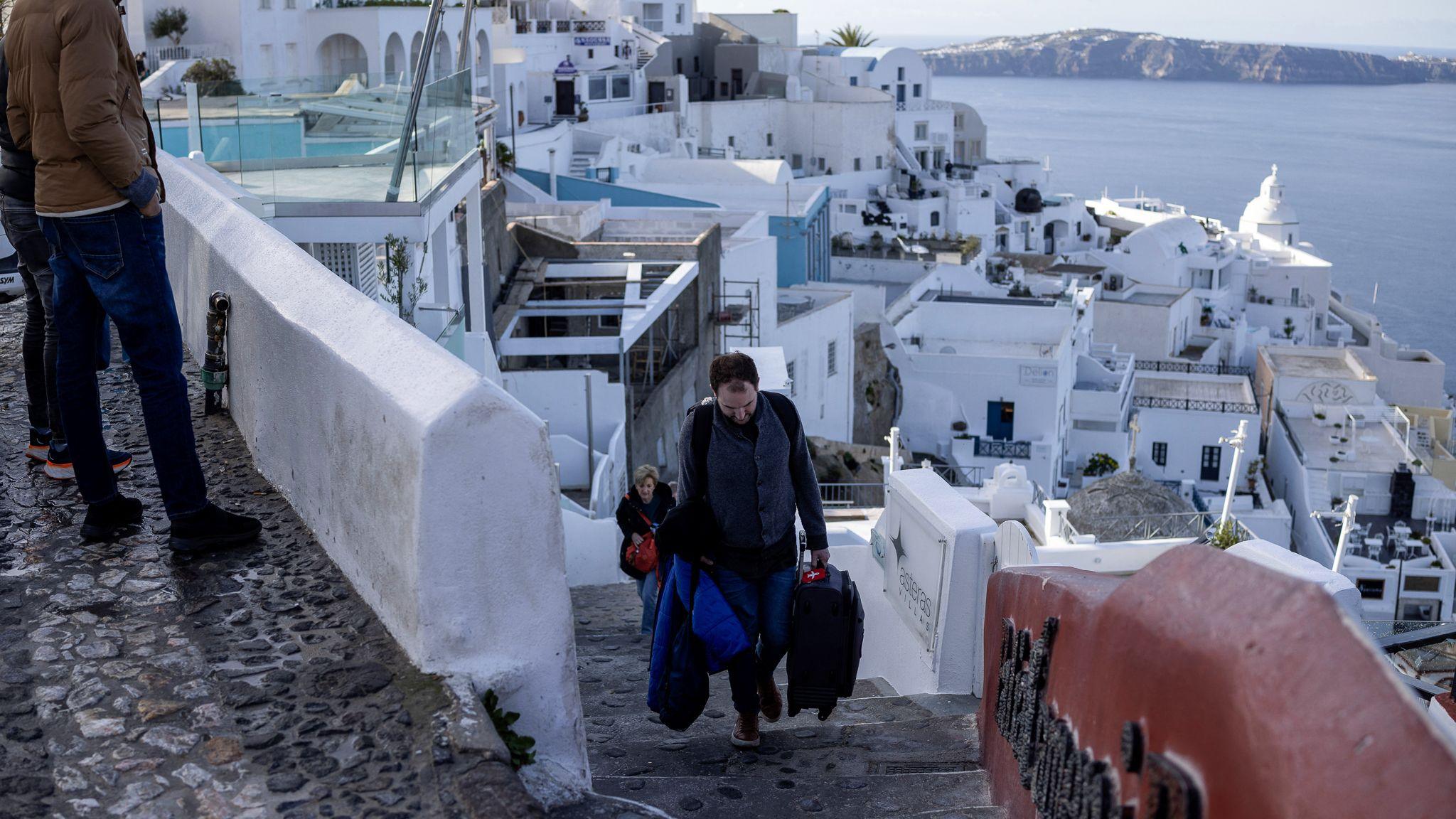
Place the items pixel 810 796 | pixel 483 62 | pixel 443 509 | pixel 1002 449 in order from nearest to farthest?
1. pixel 443 509
2. pixel 810 796
3. pixel 1002 449
4. pixel 483 62

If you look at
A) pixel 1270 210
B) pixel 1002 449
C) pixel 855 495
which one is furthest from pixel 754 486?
pixel 1270 210

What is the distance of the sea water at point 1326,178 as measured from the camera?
Answer: 77.9 metres

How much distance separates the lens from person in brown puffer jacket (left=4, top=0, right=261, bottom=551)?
388 cm

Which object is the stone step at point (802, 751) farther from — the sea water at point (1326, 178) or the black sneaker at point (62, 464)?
the sea water at point (1326, 178)

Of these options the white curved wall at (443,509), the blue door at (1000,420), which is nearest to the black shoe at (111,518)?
the white curved wall at (443,509)

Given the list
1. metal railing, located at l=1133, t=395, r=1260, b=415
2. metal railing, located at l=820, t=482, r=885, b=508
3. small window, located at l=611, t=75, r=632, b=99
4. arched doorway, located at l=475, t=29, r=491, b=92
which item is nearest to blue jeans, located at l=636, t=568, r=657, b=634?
metal railing, located at l=820, t=482, r=885, b=508

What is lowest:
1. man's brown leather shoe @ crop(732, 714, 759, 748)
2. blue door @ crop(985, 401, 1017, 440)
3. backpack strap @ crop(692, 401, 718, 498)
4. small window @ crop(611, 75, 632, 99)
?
blue door @ crop(985, 401, 1017, 440)

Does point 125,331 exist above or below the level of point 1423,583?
above

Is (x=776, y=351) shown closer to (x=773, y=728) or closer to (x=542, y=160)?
(x=773, y=728)

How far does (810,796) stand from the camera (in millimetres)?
4227

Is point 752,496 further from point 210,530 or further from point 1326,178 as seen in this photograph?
point 1326,178

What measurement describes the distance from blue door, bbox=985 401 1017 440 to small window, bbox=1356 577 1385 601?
768 cm

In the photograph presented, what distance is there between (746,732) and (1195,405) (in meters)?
34.1

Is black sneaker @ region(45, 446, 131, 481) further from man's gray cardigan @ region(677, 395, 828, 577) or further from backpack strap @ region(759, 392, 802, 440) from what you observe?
backpack strap @ region(759, 392, 802, 440)
